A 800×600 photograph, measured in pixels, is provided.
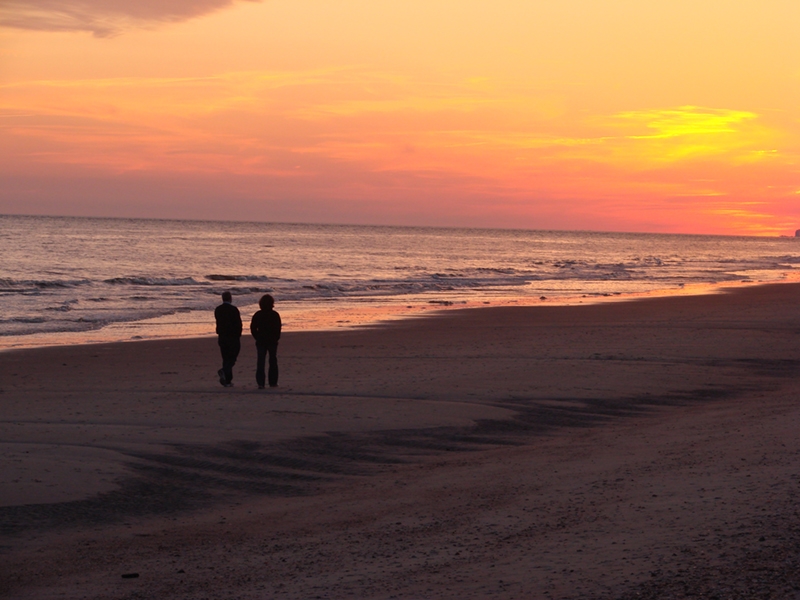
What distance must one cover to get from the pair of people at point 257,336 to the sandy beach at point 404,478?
1.27 ft

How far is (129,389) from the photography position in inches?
470

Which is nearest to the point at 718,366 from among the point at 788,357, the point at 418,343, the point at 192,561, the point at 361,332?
the point at 788,357

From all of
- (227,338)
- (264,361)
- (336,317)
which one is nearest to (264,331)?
(264,361)

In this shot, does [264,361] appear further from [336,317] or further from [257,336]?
[336,317]

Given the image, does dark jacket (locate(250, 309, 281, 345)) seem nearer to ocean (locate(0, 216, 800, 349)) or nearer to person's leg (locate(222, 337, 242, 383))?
person's leg (locate(222, 337, 242, 383))

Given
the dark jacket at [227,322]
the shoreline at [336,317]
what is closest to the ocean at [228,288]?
the shoreline at [336,317]

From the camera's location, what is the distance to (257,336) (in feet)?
39.3

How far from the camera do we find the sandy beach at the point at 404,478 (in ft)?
15.4

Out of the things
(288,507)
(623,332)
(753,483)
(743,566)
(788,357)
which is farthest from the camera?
(623,332)

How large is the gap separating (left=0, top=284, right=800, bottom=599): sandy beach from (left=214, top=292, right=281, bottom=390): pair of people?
0.39 m

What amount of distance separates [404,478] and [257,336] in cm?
511

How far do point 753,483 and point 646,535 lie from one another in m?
1.34

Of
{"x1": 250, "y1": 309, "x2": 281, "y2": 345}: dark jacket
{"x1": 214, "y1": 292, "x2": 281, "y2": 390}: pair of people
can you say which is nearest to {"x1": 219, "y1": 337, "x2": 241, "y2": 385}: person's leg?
{"x1": 214, "y1": 292, "x2": 281, "y2": 390}: pair of people

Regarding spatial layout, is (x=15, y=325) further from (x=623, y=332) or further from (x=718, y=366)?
(x=718, y=366)
